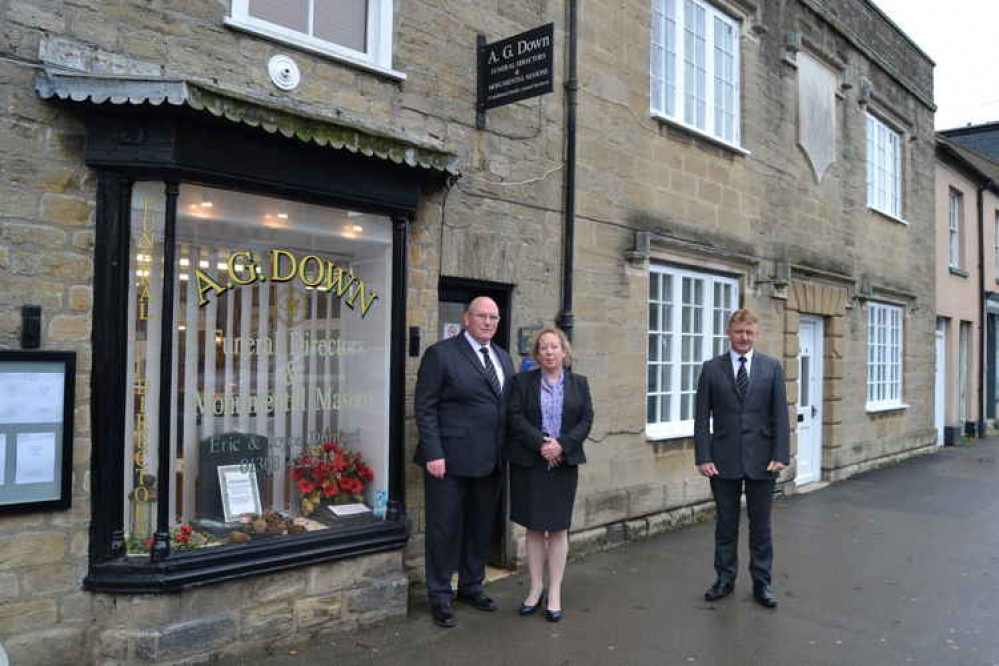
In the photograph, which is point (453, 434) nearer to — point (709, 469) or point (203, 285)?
point (203, 285)

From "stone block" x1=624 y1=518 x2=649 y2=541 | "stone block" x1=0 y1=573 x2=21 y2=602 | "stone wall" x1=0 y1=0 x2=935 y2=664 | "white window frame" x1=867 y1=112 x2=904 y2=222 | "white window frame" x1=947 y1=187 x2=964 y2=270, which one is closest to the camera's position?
"stone block" x1=0 y1=573 x2=21 y2=602

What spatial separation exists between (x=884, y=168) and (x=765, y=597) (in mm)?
10169

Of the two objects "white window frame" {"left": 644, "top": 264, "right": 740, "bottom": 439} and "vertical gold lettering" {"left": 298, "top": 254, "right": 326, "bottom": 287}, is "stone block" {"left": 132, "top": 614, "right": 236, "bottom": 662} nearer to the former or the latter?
"vertical gold lettering" {"left": 298, "top": 254, "right": 326, "bottom": 287}

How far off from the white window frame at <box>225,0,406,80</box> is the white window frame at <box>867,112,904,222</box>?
966 centimetres

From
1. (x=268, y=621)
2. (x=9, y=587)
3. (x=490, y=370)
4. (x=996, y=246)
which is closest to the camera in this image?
(x=9, y=587)

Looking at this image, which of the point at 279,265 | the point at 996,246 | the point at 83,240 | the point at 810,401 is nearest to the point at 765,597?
the point at 279,265

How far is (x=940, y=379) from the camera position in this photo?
16.3 metres

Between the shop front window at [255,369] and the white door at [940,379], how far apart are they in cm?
1410

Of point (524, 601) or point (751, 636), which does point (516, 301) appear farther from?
point (751, 636)

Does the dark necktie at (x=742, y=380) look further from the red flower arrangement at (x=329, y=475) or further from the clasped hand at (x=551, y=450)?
the red flower arrangement at (x=329, y=475)

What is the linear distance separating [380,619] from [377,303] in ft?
6.88

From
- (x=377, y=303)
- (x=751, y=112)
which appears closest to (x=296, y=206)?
(x=377, y=303)

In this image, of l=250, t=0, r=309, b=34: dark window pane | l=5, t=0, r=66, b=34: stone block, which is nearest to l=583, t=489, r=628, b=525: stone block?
l=250, t=0, r=309, b=34: dark window pane

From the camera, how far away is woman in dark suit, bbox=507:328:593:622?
508cm
